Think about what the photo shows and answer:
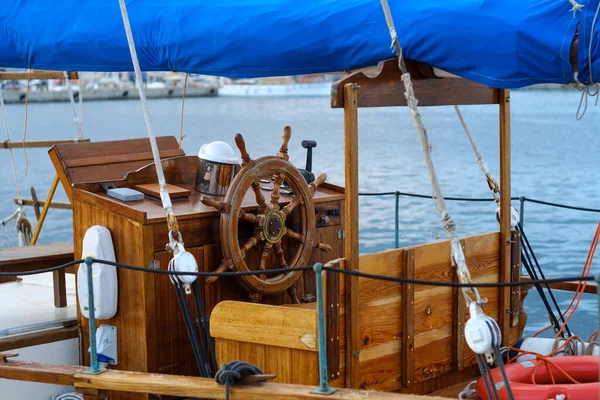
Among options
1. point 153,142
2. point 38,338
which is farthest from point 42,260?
point 153,142

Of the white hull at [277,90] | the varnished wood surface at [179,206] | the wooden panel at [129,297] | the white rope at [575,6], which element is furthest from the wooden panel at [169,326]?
the white hull at [277,90]

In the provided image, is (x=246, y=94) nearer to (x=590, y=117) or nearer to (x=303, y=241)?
(x=590, y=117)

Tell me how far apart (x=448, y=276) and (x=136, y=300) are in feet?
5.62

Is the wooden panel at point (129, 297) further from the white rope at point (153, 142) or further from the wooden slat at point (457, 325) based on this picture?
the wooden slat at point (457, 325)

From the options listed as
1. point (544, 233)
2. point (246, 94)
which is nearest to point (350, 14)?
point (544, 233)

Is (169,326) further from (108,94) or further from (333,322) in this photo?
(108,94)

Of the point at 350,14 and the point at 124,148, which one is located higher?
the point at 350,14

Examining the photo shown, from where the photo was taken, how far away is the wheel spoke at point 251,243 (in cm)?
515

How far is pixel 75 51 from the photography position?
559 cm

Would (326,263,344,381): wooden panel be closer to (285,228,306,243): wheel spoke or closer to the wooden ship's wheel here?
the wooden ship's wheel

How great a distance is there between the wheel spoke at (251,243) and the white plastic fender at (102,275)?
0.71 metres

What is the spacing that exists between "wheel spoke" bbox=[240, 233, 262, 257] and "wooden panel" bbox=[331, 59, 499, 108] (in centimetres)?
115

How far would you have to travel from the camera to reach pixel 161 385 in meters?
4.36

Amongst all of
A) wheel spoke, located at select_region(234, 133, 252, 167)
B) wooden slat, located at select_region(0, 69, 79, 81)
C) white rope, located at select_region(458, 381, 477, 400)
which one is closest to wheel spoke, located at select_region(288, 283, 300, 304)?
wheel spoke, located at select_region(234, 133, 252, 167)
